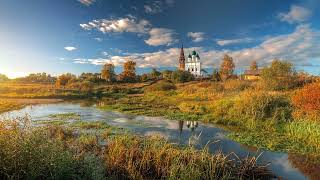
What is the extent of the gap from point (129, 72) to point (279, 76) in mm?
56004

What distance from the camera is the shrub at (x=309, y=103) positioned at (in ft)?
60.0

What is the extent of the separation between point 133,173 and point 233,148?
25.2ft

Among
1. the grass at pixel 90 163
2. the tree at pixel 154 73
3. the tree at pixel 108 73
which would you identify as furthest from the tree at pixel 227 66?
the grass at pixel 90 163

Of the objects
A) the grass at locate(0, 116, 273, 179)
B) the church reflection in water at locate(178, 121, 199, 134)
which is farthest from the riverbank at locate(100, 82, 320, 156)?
the grass at locate(0, 116, 273, 179)

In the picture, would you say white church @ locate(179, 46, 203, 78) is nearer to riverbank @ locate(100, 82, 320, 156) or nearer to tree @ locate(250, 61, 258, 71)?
tree @ locate(250, 61, 258, 71)

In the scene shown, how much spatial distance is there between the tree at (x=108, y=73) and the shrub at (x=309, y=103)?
74.0m

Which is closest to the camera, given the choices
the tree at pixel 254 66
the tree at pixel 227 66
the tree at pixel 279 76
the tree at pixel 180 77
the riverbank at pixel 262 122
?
the riverbank at pixel 262 122

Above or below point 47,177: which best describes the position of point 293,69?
above

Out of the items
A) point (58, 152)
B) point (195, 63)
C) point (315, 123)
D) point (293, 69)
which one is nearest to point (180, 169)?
point (58, 152)

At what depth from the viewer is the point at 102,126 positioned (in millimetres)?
20641

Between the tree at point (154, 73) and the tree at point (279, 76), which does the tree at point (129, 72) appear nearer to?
the tree at point (154, 73)

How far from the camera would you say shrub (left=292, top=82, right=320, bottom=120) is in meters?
18.3

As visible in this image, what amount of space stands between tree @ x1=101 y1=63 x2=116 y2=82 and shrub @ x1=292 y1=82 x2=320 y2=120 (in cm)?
7402

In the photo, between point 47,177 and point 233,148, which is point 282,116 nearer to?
point 233,148
